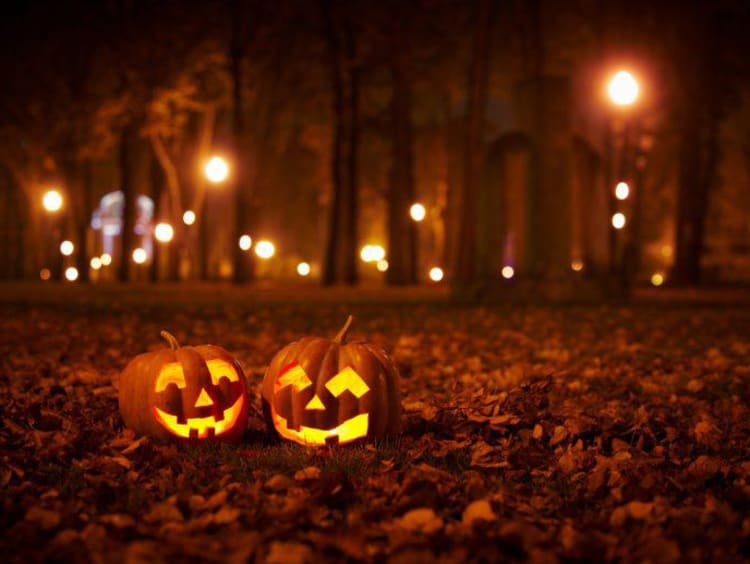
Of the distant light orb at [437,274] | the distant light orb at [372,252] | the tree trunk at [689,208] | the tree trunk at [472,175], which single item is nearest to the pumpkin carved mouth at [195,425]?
the tree trunk at [472,175]

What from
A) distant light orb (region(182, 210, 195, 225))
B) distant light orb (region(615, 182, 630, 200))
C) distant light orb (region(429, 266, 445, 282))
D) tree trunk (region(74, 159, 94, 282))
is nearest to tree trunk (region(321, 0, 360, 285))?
distant light orb (region(182, 210, 195, 225))

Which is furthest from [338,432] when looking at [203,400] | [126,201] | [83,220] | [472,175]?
[83,220]

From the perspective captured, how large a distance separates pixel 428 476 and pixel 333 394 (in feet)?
3.17

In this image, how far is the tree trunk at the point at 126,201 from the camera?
3259cm

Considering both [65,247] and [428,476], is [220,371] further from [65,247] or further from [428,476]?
[65,247]

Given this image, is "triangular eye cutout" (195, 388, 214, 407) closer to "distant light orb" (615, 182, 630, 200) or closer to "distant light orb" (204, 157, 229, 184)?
"distant light orb" (615, 182, 630, 200)

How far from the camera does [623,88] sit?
574 inches

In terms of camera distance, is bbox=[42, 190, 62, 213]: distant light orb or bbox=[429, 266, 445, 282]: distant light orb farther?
bbox=[429, 266, 445, 282]: distant light orb

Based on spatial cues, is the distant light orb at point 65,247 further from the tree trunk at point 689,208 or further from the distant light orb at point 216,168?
the tree trunk at point 689,208

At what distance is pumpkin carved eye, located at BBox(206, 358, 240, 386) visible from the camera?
15.6 feet

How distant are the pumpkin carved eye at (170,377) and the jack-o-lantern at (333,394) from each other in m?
0.49

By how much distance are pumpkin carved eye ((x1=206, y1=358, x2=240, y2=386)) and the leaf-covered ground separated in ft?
1.26

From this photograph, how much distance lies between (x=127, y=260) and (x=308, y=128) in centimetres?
1141

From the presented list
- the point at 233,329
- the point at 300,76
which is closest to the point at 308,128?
the point at 300,76
